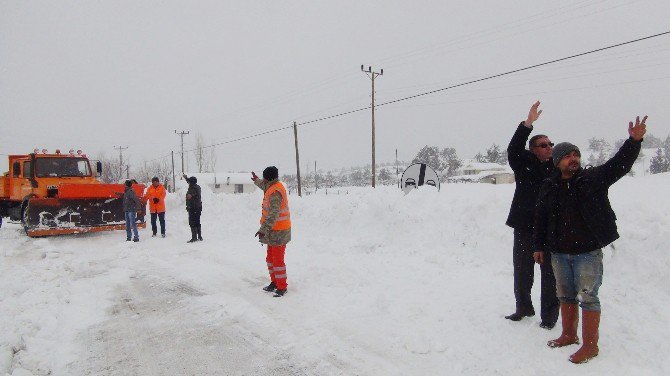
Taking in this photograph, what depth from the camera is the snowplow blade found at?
1125 cm

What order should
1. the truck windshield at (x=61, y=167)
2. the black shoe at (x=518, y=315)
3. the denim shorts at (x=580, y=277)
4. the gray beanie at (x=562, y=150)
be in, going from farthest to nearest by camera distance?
the truck windshield at (x=61, y=167) < the black shoe at (x=518, y=315) < the gray beanie at (x=562, y=150) < the denim shorts at (x=580, y=277)

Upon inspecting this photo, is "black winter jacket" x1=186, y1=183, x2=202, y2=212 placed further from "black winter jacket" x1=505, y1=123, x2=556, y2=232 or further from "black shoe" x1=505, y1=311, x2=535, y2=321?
"black winter jacket" x1=505, y1=123, x2=556, y2=232

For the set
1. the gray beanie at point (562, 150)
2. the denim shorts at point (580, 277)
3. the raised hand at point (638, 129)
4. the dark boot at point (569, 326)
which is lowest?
the dark boot at point (569, 326)

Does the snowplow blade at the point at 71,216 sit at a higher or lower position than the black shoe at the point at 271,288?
higher

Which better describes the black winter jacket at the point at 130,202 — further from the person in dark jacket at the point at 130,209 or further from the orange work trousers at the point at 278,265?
the orange work trousers at the point at 278,265

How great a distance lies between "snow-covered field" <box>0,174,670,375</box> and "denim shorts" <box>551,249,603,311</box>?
494mm

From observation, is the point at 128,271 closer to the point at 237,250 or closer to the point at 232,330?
the point at 237,250

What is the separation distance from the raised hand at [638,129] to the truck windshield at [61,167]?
15.0 meters

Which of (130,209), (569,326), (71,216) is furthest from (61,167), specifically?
(569,326)

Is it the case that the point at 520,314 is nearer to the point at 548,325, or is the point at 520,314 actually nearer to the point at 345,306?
the point at 548,325

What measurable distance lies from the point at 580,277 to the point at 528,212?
88cm

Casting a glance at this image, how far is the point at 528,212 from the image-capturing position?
13.6ft

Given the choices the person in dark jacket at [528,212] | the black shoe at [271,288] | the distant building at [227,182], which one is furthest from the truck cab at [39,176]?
the distant building at [227,182]

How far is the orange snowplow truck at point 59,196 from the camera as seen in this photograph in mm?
11406
